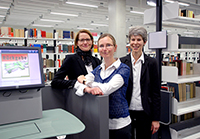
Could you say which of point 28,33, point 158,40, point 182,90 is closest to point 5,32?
point 28,33

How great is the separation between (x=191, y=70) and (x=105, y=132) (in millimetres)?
2739

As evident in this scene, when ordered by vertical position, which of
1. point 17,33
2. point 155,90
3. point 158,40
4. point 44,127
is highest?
point 17,33

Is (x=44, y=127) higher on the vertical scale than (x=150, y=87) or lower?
lower

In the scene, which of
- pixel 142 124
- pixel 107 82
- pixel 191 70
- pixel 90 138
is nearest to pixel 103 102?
pixel 107 82

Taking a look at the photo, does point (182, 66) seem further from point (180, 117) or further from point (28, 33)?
point (28, 33)

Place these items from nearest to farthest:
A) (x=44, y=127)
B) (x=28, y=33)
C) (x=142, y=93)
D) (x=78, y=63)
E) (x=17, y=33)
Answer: (x=44, y=127), (x=142, y=93), (x=78, y=63), (x=17, y=33), (x=28, y=33)

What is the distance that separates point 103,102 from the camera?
4.11 feet

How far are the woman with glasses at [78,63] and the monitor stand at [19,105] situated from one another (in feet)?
1.32

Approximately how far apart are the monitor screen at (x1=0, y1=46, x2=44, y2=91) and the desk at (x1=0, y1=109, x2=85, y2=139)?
26 centimetres

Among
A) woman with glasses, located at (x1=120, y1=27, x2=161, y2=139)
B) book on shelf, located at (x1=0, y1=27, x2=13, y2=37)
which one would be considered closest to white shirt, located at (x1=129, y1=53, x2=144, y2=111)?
woman with glasses, located at (x1=120, y1=27, x2=161, y2=139)

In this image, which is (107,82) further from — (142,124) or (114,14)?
(114,14)

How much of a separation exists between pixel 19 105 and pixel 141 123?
1.11 meters

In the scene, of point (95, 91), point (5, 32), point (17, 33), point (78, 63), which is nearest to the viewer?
point (95, 91)

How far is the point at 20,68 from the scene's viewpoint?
4.12 feet
